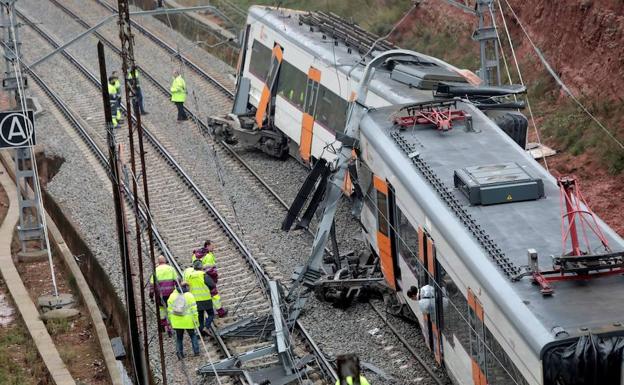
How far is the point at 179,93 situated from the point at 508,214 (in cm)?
1760

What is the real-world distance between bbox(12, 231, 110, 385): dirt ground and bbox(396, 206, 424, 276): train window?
495 centimetres

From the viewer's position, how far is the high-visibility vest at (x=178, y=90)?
99.9 feet

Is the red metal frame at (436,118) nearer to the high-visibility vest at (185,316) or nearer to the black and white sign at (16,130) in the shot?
the high-visibility vest at (185,316)

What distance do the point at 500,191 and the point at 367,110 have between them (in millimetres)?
5092

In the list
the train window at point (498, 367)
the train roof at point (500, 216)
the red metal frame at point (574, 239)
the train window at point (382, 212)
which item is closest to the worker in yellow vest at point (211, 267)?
the train window at point (382, 212)

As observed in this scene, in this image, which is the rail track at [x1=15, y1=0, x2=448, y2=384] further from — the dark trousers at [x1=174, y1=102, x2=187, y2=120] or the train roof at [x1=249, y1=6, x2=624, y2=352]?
the train roof at [x1=249, y1=6, x2=624, y2=352]

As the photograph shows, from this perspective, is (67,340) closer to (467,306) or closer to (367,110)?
(367,110)

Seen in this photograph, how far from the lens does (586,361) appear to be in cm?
1107

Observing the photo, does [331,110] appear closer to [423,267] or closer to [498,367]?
[423,267]

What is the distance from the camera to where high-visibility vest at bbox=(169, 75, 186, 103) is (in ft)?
99.9

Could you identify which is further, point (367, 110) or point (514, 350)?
point (367, 110)

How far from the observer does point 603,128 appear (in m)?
24.0

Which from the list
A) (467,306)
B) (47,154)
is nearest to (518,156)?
(467,306)

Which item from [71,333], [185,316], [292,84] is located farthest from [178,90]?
[185,316]
